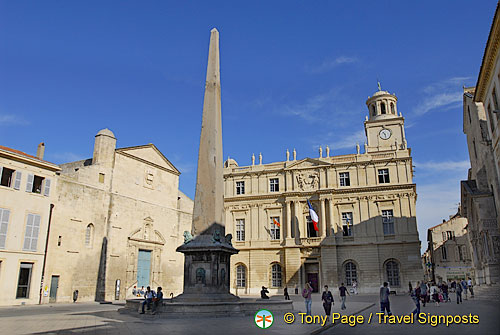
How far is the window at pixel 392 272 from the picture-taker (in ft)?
106

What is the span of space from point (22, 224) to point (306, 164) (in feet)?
76.5

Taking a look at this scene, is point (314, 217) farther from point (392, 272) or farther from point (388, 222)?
point (392, 272)

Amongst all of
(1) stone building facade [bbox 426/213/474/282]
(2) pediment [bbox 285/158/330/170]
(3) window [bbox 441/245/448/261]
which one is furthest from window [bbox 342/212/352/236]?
(3) window [bbox 441/245/448/261]

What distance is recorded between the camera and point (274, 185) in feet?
123

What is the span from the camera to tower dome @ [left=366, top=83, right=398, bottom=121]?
43.7 m

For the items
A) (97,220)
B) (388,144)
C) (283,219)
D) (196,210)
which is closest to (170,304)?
(196,210)

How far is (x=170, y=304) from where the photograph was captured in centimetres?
1203

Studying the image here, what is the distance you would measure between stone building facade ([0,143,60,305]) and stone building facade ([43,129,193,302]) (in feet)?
3.03

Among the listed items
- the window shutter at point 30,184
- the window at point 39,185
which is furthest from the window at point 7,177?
the window at point 39,185

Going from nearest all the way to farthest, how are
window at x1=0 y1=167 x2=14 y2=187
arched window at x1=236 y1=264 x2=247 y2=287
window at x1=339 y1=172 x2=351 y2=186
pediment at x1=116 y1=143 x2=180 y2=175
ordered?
window at x1=0 y1=167 x2=14 y2=187, pediment at x1=116 y1=143 x2=180 y2=175, window at x1=339 y1=172 x2=351 y2=186, arched window at x1=236 y1=264 x2=247 y2=287

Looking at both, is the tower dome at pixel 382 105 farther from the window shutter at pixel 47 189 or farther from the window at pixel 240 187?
the window shutter at pixel 47 189

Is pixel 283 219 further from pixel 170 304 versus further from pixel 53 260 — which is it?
pixel 170 304

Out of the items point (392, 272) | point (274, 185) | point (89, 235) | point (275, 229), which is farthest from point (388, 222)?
point (89, 235)

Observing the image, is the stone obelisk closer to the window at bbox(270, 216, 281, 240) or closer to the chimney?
the chimney
